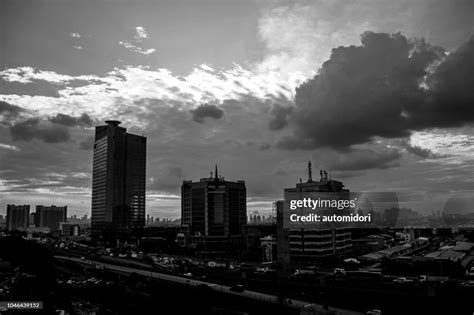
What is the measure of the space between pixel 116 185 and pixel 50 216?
282 ft

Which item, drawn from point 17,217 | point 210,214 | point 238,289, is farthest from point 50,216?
point 238,289

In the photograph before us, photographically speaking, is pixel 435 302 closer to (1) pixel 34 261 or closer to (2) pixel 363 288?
(2) pixel 363 288

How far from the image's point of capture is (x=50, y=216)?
170000mm

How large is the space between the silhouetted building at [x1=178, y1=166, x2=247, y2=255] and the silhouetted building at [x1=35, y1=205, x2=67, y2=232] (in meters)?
111

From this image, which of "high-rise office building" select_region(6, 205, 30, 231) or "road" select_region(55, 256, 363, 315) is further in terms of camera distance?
"high-rise office building" select_region(6, 205, 30, 231)

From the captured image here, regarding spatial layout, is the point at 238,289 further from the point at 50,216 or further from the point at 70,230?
the point at 50,216

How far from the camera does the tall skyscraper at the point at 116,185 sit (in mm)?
99625

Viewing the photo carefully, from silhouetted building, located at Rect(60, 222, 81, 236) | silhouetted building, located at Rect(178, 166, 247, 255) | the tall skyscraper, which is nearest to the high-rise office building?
silhouetted building, located at Rect(60, 222, 81, 236)

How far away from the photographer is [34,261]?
37.4m

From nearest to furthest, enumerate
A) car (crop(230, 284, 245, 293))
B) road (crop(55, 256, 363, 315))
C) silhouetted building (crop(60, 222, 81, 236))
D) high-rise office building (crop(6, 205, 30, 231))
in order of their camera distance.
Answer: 1. road (crop(55, 256, 363, 315))
2. car (crop(230, 284, 245, 293))
3. silhouetted building (crop(60, 222, 81, 236))
4. high-rise office building (crop(6, 205, 30, 231))

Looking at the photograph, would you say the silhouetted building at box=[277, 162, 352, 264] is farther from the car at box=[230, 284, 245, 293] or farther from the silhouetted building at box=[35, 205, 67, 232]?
the silhouetted building at box=[35, 205, 67, 232]

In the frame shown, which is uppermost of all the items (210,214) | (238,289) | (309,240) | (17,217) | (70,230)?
(210,214)

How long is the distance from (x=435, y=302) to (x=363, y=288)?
245 inches

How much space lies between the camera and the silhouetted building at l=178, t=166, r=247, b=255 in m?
72.3
